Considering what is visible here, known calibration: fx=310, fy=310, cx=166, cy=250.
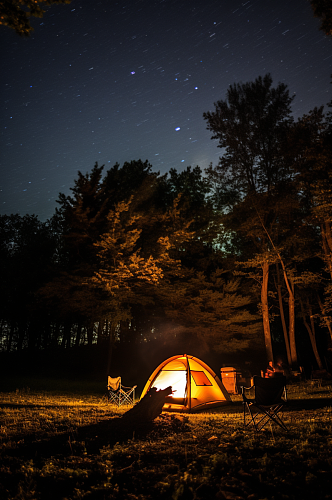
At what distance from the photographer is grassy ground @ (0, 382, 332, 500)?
2.90 m

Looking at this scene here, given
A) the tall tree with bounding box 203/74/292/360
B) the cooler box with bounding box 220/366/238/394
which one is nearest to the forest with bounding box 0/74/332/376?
the tall tree with bounding box 203/74/292/360

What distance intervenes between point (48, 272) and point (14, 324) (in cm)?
2065

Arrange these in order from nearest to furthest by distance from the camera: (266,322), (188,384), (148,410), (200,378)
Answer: (148,410) → (188,384) → (200,378) → (266,322)

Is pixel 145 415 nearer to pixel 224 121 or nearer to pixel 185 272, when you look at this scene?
pixel 185 272

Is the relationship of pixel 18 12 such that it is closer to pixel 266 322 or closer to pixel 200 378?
pixel 200 378

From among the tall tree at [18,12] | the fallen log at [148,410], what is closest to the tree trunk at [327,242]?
the fallen log at [148,410]

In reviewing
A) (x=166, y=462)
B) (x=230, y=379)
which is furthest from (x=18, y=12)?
(x=230, y=379)

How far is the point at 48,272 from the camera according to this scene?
1752 cm

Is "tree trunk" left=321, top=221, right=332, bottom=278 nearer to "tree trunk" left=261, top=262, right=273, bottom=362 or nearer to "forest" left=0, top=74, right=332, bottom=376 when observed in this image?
"forest" left=0, top=74, right=332, bottom=376

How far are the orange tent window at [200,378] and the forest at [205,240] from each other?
5985mm

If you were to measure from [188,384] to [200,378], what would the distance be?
0.61 metres

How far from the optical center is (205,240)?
20000mm

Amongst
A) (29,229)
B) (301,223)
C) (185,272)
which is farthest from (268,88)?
(29,229)

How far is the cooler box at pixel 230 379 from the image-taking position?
41.8 ft
